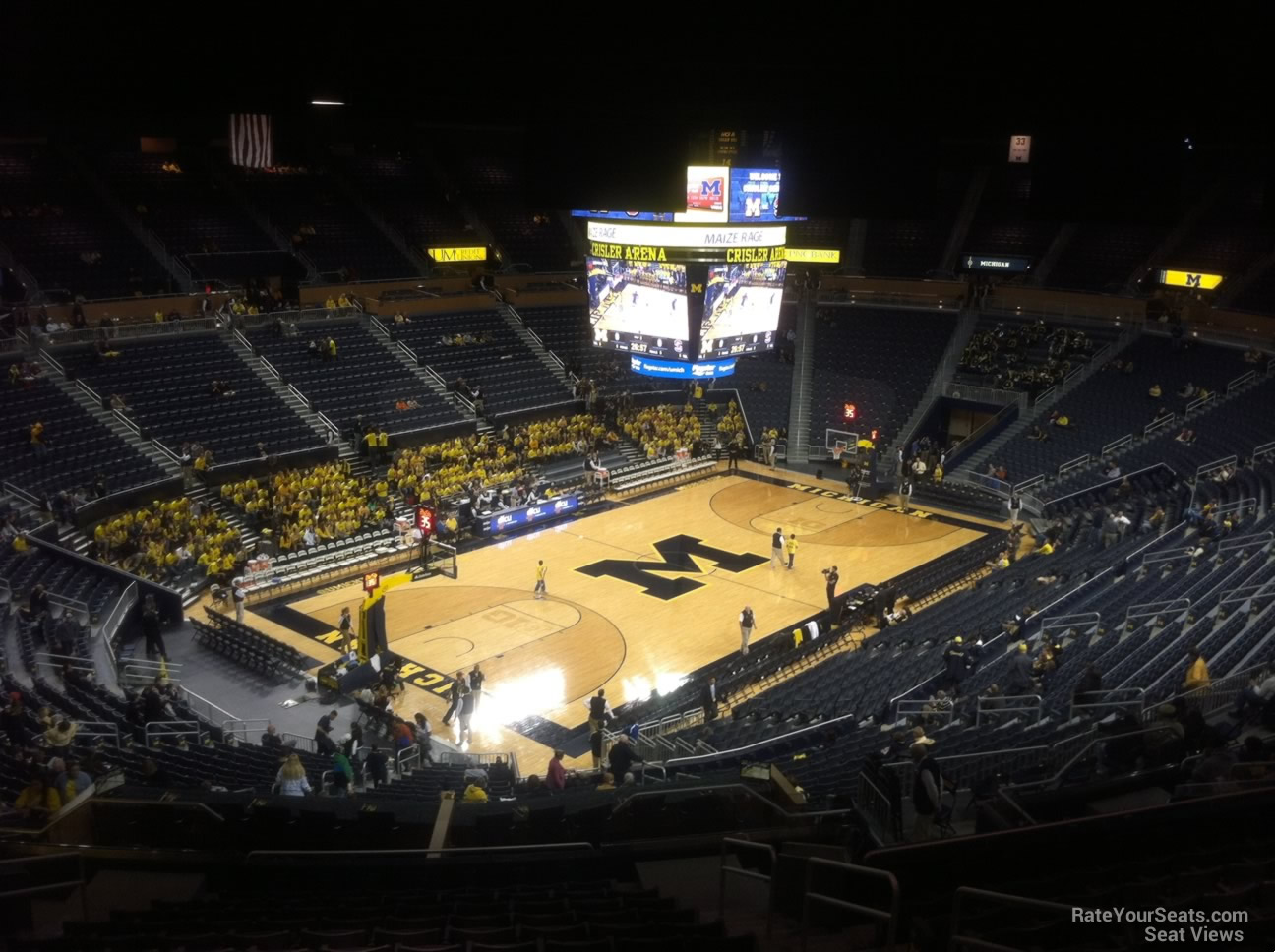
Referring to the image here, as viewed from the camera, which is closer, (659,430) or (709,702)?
(709,702)

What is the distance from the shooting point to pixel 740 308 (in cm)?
2752

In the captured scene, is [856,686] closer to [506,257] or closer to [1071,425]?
[1071,425]

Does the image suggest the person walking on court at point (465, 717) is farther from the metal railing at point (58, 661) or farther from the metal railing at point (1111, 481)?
the metal railing at point (1111, 481)

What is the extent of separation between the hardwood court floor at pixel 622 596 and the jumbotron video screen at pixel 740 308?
526cm

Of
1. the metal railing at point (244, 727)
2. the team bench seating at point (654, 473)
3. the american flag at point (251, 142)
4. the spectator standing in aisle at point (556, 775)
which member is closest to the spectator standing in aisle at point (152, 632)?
the metal railing at point (244, 727)

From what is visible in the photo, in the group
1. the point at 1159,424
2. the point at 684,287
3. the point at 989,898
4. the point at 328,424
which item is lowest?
the point at 328,424

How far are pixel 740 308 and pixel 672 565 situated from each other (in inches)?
271

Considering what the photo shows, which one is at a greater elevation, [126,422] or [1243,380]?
[1243,380]

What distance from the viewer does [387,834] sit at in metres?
10.1

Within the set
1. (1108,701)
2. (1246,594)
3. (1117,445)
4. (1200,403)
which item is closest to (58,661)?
(1108,701)

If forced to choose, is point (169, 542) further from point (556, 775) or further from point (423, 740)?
point (556, 775)

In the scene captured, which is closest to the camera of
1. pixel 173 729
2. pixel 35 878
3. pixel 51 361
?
pixel 35 878

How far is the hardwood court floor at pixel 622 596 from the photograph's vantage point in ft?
64.7

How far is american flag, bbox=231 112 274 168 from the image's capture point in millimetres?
28672
